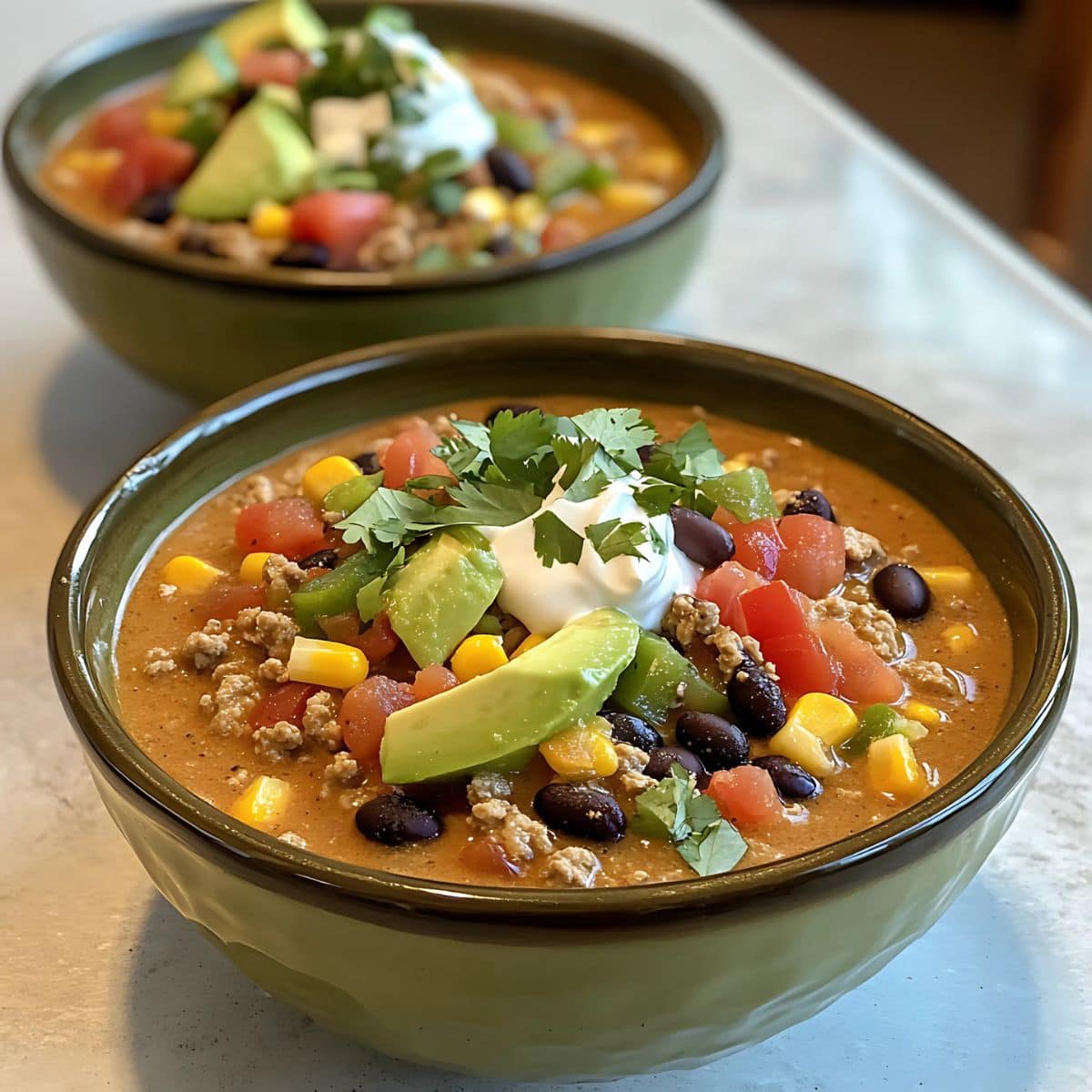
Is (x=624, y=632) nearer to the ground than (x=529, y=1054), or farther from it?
farther from it

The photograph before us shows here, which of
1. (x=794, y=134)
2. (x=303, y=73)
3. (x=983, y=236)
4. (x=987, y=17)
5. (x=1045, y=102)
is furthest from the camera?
(x=987, y=17)

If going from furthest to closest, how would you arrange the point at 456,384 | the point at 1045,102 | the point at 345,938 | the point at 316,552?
1. the point at 1045,102
2. the point at 456,384
3. the point at 316,552
4. the point at 345,938

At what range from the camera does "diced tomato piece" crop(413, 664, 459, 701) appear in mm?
1934

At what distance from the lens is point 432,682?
1.94 metres

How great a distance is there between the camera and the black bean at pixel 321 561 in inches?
85.9

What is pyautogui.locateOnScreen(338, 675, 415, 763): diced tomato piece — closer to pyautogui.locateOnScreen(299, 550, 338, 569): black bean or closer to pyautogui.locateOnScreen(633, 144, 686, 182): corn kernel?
pyautogui.locateOnScreen(299, 550, 338, 569): black bean

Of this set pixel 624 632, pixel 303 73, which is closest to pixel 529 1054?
pixel 624 632

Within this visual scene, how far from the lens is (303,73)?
361cm

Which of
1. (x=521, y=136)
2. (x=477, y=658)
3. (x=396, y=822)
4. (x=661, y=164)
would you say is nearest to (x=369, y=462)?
(x=477, y=658)

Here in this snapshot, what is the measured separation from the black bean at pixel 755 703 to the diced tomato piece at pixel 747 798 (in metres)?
0.11

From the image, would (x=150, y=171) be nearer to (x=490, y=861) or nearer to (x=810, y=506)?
(x=810, y=506)

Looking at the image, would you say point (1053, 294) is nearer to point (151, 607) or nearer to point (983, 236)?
point (983, 236)

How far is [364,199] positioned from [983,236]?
1681mm

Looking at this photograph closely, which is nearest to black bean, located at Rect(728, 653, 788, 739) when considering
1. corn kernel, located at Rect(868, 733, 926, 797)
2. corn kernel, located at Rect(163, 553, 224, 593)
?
corn kernel, located at Rect(868, 733, 926, 797)
